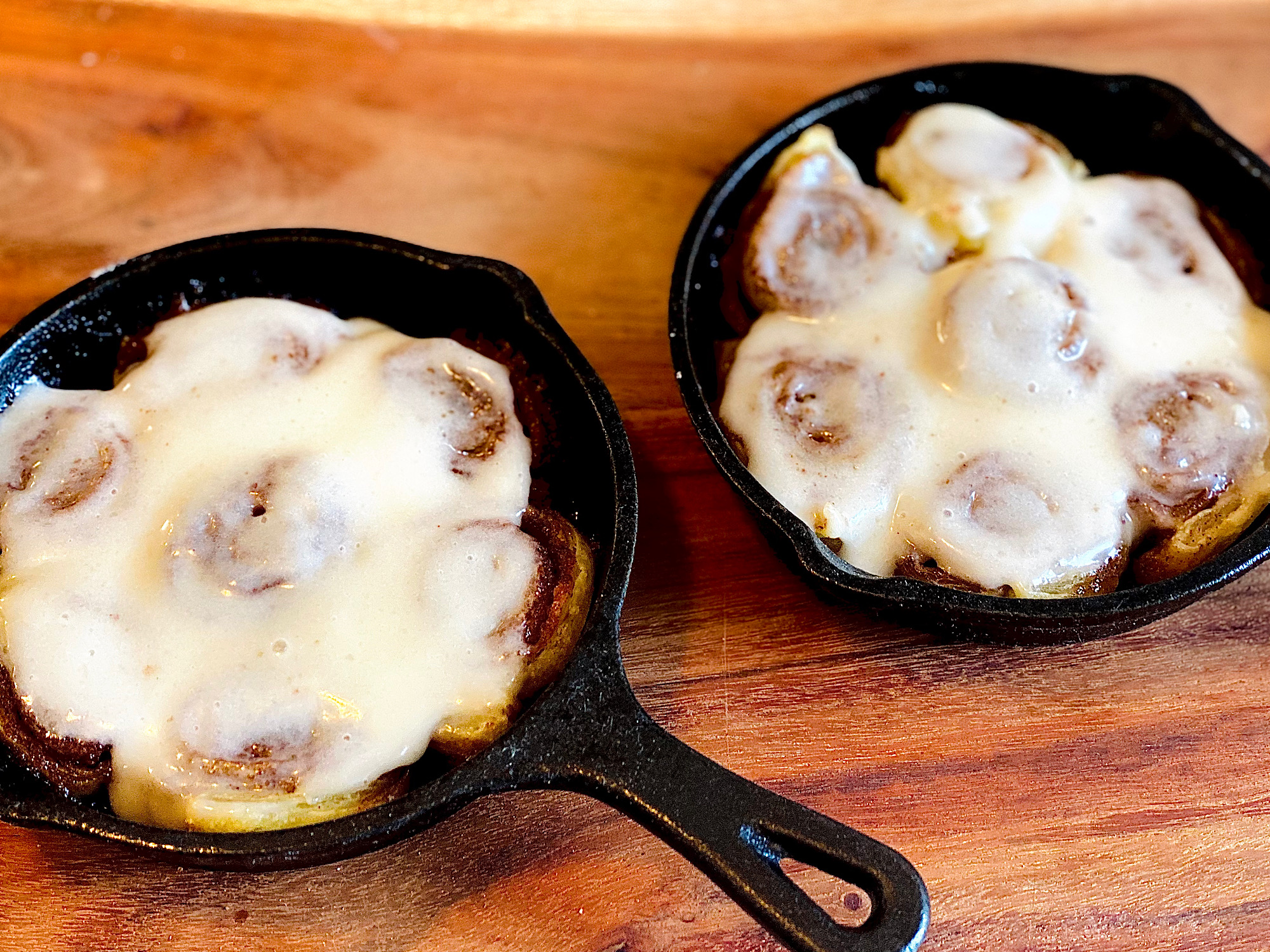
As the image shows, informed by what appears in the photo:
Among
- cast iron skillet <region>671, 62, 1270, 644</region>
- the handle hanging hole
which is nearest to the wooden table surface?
the handle hanging hole

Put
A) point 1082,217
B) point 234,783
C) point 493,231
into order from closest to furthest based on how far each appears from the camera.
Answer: point 234,783, point 1082,217, point 493,231

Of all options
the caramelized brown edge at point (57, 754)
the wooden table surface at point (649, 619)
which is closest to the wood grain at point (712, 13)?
the wooden table surface at point (649, 619)

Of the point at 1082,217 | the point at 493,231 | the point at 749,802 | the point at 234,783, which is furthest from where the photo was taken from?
the point at 493,231

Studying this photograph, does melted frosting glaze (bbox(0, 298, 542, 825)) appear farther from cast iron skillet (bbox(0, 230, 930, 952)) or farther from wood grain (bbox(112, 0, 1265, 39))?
wood grain (bbox(112, 0, 1265, 39))

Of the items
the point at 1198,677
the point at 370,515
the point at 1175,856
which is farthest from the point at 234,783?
the point at 1198,677

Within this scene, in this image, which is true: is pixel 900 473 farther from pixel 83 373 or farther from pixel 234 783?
pixel 83 373
